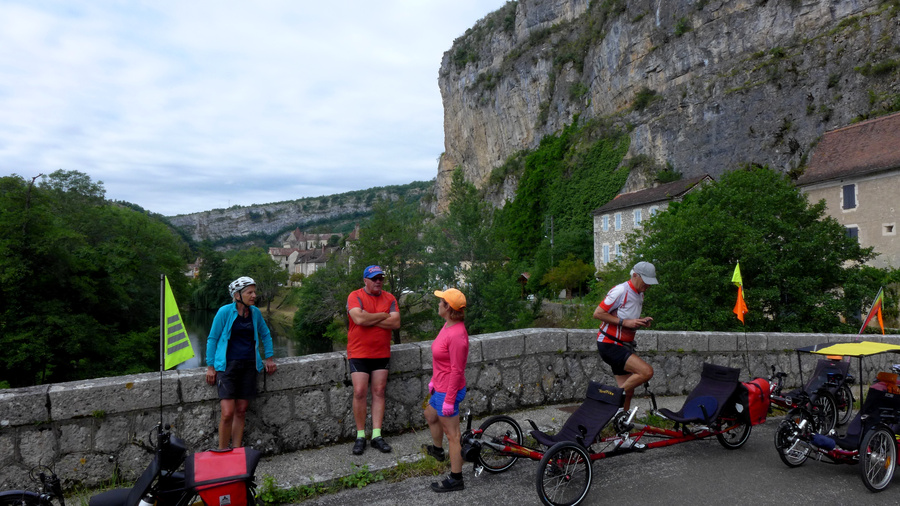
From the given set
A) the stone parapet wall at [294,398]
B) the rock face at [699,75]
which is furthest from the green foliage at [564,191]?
the stone parapet wall at [294,398]

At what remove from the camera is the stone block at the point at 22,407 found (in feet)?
12.9

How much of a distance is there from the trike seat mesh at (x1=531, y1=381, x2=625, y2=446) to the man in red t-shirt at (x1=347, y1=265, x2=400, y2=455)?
1512mm

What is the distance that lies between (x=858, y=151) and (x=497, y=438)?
33.2m

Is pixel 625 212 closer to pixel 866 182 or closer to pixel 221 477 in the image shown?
pixel 866 182

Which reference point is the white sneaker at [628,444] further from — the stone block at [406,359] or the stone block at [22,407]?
the stone block at [22,407]

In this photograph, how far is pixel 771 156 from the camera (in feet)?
129

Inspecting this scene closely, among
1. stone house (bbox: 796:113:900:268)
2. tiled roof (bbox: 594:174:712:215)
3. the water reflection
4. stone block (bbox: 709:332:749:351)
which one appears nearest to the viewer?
stone block (bbox: 709:332:749:351)

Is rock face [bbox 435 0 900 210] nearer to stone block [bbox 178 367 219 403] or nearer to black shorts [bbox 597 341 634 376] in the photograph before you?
black shorts [bbox 597 341 634 376]

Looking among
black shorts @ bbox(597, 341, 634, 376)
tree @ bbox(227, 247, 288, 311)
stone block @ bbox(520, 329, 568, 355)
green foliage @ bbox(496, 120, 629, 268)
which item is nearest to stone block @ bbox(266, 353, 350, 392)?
stone block @ bbox(520, 329, 568, 355)

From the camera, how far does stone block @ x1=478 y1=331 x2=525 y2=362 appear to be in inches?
233

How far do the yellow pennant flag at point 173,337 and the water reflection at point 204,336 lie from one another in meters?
31.8

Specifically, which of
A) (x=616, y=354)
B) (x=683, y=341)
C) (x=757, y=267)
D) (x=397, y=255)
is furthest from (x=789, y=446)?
(x=397, y=255)

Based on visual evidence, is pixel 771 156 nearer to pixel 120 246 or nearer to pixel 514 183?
pixel 514 183

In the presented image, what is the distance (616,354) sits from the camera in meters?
5.07
